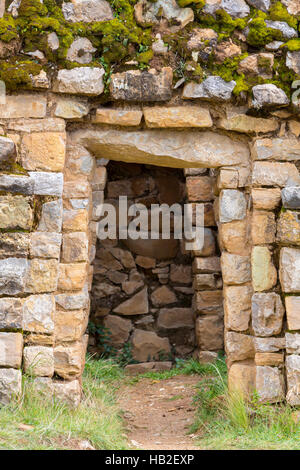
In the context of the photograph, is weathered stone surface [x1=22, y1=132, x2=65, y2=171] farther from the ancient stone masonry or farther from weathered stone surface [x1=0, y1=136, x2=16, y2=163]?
weathered stone surface [x1=0, y1=136, x2=16, y2=163]

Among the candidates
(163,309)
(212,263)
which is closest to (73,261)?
(212,263)

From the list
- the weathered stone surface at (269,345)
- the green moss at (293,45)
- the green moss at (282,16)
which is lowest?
the weathered stone surface at (269,345)

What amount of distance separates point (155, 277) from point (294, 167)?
2.86 m

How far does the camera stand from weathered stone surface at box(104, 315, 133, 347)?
232 inches

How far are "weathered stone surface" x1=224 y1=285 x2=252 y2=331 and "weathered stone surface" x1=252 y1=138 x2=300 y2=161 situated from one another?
0.87 metres

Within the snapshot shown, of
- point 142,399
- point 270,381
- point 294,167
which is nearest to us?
point 270,381

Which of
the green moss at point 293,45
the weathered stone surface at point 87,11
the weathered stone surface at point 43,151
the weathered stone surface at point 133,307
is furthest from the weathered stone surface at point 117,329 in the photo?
the green moss at point 293,45

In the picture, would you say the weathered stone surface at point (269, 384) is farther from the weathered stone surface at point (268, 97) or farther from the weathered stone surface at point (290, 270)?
the weathered stone surface at point (268, 97)

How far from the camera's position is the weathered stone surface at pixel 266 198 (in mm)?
3510

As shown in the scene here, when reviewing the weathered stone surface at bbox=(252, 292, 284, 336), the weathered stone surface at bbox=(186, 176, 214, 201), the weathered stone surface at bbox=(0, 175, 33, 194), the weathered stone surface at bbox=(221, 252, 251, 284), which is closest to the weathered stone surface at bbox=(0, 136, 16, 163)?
the weathered stone surface at bbox=(0, 175, 33, 194)

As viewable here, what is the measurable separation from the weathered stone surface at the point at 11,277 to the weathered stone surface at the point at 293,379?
5.50 ft
